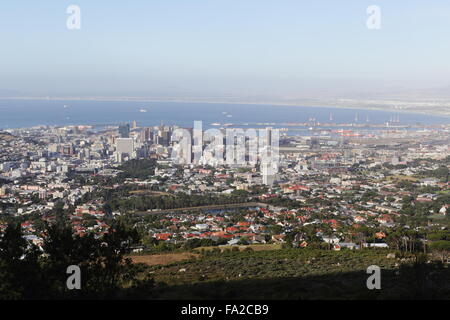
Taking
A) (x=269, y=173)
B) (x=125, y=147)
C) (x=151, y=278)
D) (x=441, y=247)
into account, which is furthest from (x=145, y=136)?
(x=151, y=278)

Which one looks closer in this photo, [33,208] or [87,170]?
[33,208]

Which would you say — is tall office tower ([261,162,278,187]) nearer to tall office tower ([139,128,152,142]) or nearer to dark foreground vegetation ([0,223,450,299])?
tall office tower ([139,128,152,142])

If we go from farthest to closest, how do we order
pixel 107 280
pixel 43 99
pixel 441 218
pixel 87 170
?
pixel 43 99 → pixel 87 170 → pixel 441 218 → pixel 107 280

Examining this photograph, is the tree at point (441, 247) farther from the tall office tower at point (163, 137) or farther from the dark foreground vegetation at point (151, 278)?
the tall office tower at point (163, 137)

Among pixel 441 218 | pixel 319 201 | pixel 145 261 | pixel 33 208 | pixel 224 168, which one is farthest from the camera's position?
pixel 224 168

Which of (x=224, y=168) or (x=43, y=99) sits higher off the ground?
(x=43, y=99)

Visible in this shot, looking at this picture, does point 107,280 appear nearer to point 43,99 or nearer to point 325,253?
point 325,253

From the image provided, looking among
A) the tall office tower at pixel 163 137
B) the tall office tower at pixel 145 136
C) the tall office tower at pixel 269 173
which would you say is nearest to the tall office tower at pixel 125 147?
the tall office tower at pixel 163 137

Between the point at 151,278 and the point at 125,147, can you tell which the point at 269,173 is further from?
the point at 151,278
